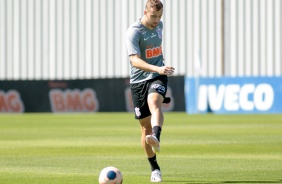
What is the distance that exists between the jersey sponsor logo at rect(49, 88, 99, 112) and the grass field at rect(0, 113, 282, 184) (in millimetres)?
12633

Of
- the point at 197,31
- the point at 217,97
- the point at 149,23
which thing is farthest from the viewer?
the point at 197,31

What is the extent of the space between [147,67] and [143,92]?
0.49 metres

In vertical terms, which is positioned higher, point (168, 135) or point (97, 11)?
point (97, 11)

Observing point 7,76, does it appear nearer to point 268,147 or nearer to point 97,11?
point 97,11

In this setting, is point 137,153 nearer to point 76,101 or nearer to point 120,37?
point 76,101

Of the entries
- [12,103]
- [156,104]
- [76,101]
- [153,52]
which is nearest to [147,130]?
[156,104]

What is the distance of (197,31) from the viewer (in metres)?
47.2

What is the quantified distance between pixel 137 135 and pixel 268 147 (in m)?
5.33

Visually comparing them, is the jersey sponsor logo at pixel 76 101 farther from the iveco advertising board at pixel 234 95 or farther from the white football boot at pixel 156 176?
the white football boot at pixel 156 176

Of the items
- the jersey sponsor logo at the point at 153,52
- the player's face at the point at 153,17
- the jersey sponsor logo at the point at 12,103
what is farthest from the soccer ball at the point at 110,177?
the jersey sponsor logo at the point at 12,103

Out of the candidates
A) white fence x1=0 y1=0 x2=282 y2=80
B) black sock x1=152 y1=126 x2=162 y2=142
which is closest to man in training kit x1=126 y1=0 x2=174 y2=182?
black sock x1=152 y1=126 x2=162 y2=142

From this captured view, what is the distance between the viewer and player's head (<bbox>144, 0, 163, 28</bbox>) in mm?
12086

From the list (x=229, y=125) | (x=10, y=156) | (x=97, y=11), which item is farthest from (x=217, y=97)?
(x=10, y=156)

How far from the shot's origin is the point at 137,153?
1730 centimetres
